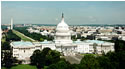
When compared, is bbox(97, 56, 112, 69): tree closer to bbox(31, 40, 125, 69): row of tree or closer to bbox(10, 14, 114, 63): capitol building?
bbox(31, 40, 125, 69): row of tree

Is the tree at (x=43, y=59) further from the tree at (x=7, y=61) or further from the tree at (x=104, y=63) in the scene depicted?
the tree at (x=104, y=63)

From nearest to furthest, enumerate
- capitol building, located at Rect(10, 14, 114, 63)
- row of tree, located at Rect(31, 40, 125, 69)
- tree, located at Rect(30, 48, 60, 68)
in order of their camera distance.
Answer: row of tree, located at Rect(31, 40, 125, 69)
tree, located at Rect(30, 48, 60, 68)
capitol building, located at Rect(10, 14, 114, 63)

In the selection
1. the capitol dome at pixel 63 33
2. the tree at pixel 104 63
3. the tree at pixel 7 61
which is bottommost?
the tree at pixel 7 61

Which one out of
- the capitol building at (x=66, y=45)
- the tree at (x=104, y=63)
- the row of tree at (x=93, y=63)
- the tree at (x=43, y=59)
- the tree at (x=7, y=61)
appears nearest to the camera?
the row of tree at (x=93, y=63)

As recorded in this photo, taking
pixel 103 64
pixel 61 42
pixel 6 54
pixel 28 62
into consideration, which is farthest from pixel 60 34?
pixel 103 64

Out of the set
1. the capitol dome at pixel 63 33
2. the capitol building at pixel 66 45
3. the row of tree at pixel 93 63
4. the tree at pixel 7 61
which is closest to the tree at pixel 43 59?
the row of tree at pixel 93 63

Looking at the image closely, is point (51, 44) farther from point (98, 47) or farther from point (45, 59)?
point (45, 59)

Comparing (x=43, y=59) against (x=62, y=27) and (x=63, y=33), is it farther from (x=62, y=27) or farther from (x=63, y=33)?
(x=62, y=27)

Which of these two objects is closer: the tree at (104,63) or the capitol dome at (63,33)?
the tree at (104,63)

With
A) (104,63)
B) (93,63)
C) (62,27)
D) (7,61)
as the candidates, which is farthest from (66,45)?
(93,63)

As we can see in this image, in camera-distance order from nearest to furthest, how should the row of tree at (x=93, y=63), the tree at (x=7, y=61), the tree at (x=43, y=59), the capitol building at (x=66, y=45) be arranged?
the row of tree at (x=93, y=63) < the tree at (x=7, y=61) < the tree at (x=43, y=59) < the capitol building at (x=66, y=45)

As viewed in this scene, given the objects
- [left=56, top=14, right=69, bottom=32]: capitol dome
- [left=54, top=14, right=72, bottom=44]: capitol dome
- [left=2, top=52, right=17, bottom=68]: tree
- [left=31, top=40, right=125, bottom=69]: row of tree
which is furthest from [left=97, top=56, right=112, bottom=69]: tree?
[left=56, top=14, right=69, bottom=32]: capitol dome
